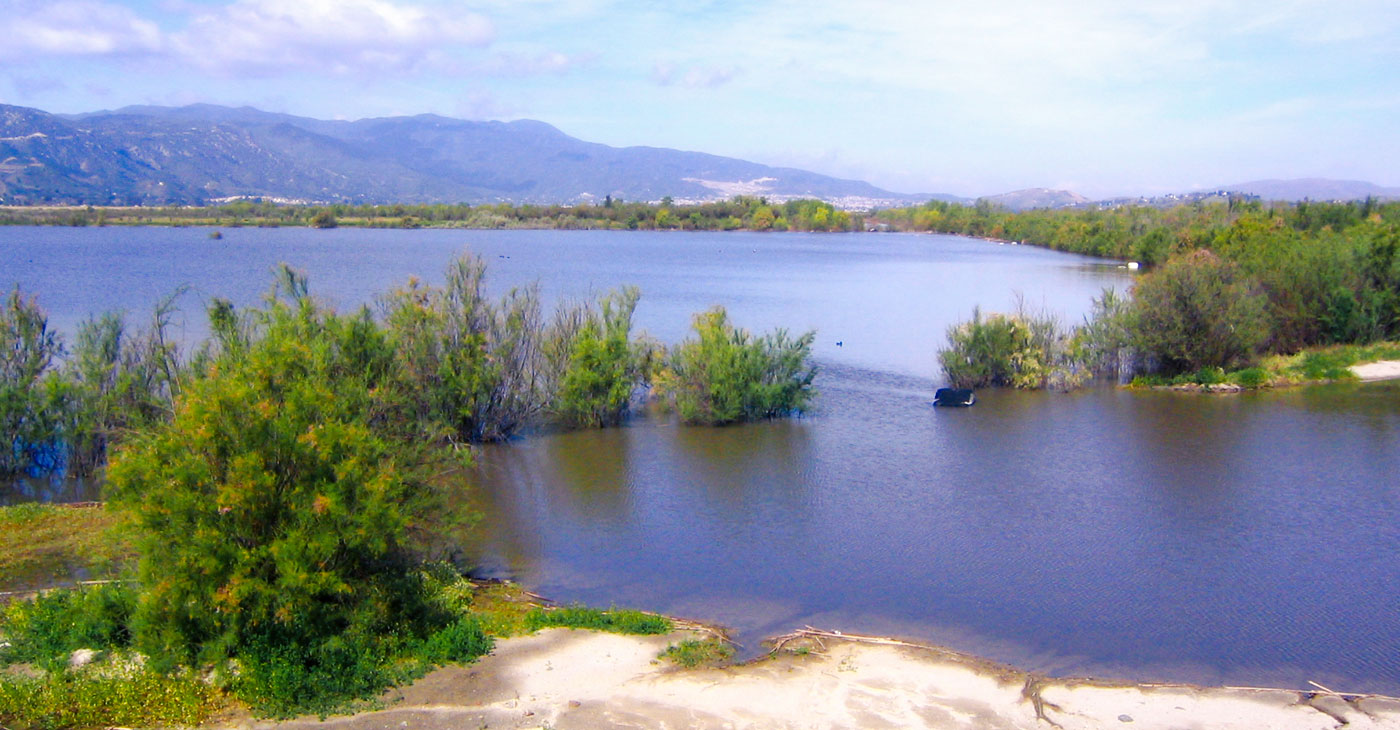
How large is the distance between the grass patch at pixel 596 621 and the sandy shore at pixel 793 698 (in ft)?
1.06

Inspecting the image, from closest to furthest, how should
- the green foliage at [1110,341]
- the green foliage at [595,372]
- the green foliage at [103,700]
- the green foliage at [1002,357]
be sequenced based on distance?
the green foliage at [103,700] → the green foliage at [595,372] → the green foliage at [1002,357] → the green foliage at [1110,341]

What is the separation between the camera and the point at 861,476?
20.8m

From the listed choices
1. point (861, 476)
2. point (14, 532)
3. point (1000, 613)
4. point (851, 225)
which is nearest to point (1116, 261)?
point (851, 225)

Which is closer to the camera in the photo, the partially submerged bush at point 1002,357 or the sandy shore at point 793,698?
the sandy shore at point 793,698

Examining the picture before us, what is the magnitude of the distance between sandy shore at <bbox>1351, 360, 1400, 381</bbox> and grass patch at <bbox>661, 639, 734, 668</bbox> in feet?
98.2

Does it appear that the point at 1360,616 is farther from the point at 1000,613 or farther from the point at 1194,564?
the point at 1000,613

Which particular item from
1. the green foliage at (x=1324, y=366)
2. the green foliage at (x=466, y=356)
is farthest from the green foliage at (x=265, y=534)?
the green foliage at (x=1324, y=366)

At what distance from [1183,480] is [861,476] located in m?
7.00

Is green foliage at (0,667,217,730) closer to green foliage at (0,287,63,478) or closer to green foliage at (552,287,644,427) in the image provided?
green foliage at (0,287,63,478)

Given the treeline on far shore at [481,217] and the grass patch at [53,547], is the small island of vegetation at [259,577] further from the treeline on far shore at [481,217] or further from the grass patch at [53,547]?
the treeline on far shore at [481,217]

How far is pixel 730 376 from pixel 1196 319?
16576mm

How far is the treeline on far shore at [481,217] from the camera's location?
110000mm

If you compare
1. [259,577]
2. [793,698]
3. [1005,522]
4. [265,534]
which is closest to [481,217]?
[1005,522]

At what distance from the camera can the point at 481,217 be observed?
120 meters
